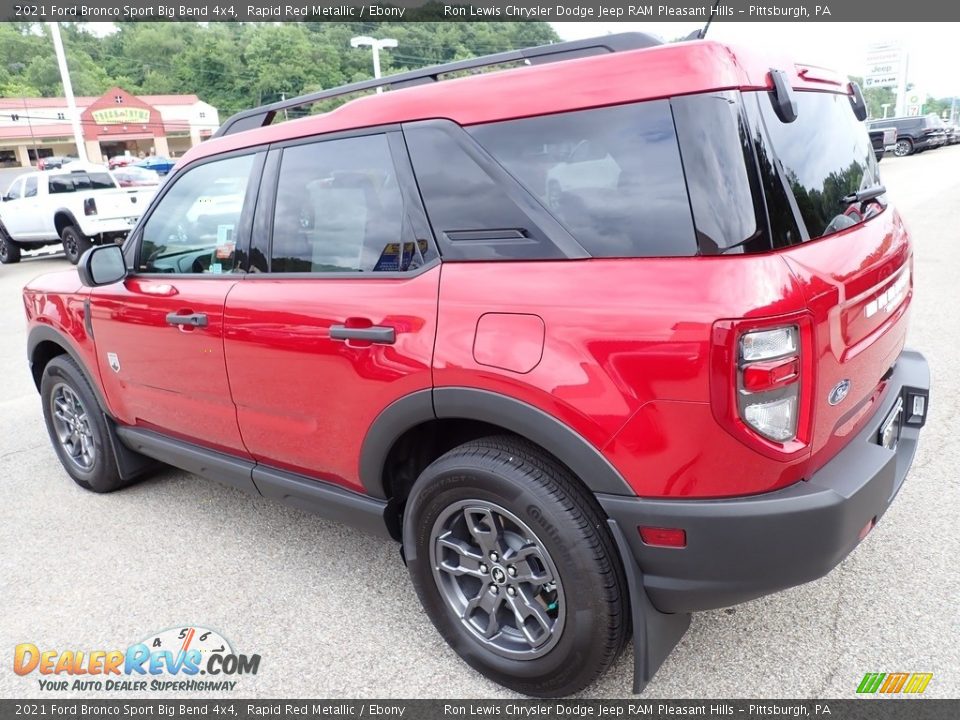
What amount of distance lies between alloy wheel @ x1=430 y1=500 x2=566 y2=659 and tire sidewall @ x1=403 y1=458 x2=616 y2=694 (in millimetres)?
26

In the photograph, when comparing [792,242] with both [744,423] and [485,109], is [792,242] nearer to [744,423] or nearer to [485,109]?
[744,423]

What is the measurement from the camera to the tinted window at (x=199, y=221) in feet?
9.82

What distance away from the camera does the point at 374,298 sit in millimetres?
2336

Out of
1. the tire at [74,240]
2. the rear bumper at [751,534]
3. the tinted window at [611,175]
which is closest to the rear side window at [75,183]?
the tire at [74,240]

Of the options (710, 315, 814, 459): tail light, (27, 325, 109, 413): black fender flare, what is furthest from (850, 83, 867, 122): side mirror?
(27, 325, 109, 413): black fender flare

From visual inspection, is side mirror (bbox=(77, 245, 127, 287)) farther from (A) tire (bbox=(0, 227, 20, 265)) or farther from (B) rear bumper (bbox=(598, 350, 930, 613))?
(A) tire (bbox=(0, 227, 20, 265))

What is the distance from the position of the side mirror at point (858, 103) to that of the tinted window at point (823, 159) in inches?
3.2

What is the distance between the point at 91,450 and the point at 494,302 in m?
3.02

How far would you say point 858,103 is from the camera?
8.84ft

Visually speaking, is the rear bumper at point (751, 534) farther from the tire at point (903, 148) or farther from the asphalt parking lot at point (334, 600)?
the tire at point (903, 148)

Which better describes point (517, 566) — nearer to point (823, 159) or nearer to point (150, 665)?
point (150, 665)

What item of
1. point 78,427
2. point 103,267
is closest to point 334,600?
point 103,267

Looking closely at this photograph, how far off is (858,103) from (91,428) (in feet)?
13.2

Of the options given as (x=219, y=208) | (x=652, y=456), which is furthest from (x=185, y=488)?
(x=652, y=456)
